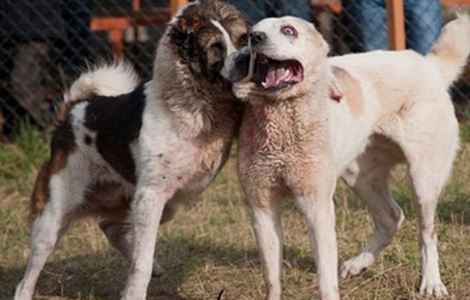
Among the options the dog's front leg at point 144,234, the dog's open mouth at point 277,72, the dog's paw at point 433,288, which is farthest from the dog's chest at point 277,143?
the dog's paw at point 433,288

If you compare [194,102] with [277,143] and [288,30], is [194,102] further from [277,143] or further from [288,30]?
[288,30]

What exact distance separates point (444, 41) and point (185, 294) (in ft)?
5.84

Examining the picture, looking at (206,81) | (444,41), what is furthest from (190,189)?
(444,41)

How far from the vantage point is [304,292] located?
525 centimetres

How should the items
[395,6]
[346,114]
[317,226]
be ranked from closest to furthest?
1. [317,226]
2. [346,114]
3. [395,6]

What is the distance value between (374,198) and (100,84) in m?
1.51

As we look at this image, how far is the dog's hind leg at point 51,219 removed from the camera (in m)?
5.30

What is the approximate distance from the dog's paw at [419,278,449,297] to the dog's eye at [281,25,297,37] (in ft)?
4.87

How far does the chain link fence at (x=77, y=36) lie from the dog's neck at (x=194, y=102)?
3.02 meters

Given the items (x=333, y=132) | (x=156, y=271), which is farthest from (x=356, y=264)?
(x=333, y=132)

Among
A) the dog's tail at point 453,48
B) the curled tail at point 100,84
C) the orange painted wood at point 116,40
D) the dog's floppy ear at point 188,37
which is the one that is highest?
the dog's floppy ear at point 188,37

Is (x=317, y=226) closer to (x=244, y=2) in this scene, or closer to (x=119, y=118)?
(x=119, y=118)

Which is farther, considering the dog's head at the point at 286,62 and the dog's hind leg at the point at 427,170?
the dog's hind leg at the point at 427,170

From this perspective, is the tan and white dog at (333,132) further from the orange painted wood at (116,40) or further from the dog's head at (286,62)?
the orange painted wood at (116,40)
